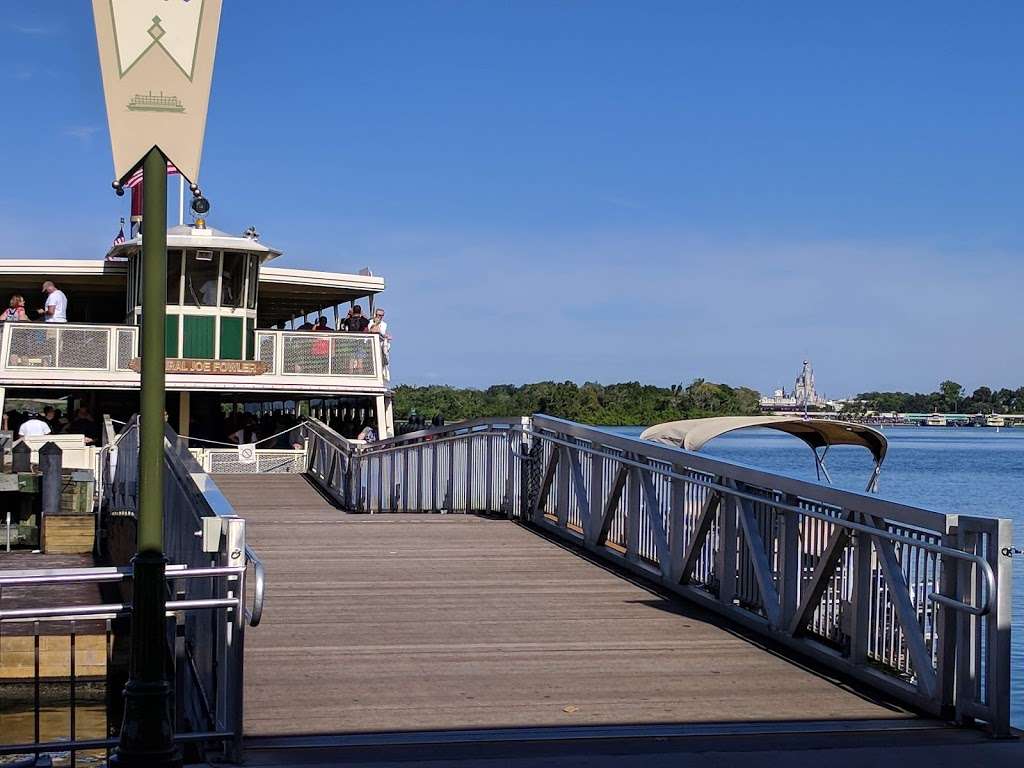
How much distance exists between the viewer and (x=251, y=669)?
7680 millimetres

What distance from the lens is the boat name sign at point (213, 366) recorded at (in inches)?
1131

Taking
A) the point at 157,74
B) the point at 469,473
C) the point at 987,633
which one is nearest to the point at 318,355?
the point at 469,473

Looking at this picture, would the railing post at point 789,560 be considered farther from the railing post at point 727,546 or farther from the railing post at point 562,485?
the railing post at point 562,485

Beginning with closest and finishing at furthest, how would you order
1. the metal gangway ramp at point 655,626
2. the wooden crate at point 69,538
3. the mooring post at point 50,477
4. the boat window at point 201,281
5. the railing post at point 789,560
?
the metal gangway ramp at point 655,626, the railing post at point 789,560, the mooring post at point 50,477, the wooden crate at point 69,538, the boat window at point 201,281

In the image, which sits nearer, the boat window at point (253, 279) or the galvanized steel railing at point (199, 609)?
the galvanized steel railing at point (199, 609)

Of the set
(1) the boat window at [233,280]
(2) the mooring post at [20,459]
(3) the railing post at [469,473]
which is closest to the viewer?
(3) the railing post at [469,473]

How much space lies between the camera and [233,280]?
98.0 ft

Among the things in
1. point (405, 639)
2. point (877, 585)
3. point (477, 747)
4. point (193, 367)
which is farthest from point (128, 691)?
point (193, 367)

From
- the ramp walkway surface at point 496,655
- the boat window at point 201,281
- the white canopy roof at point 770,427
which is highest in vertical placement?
the boat window at point 201,281

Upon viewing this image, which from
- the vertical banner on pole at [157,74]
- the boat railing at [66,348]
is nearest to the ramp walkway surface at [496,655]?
the vertical banner on pole at [157,74]

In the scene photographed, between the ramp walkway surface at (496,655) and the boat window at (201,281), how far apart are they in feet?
58.2

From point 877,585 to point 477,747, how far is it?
258cm

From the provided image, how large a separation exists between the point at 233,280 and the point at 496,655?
22904 millimetres

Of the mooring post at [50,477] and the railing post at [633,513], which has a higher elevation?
the railing post at [633,513]
